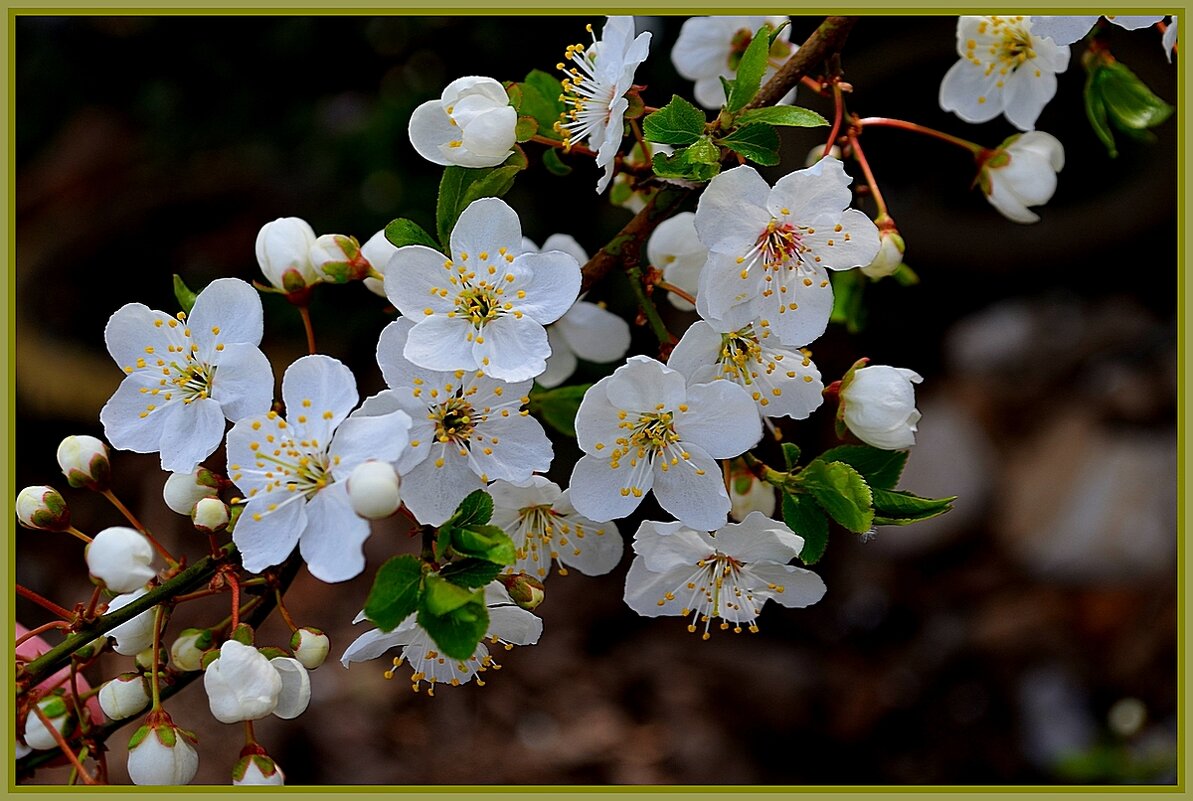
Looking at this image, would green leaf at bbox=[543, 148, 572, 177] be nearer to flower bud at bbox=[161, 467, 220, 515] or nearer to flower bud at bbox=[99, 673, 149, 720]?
flower bud at bbox=[161, 467, 220, 515]

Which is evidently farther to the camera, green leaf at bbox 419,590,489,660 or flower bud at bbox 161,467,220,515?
flower bud at bbox 161,467,220,515

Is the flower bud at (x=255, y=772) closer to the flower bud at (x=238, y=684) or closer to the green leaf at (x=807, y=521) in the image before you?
the flower bud at (x=238, y=684)

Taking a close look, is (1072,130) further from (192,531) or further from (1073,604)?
(192,531)

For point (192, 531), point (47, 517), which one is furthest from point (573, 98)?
point (192, 531)

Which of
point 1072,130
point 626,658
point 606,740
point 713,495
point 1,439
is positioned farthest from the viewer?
point 1072,130

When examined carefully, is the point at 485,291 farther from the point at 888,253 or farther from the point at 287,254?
the point at 888,253

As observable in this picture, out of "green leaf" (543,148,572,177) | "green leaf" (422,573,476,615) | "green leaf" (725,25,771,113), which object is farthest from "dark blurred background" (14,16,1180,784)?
"green leaf" (422,573,476,615)
